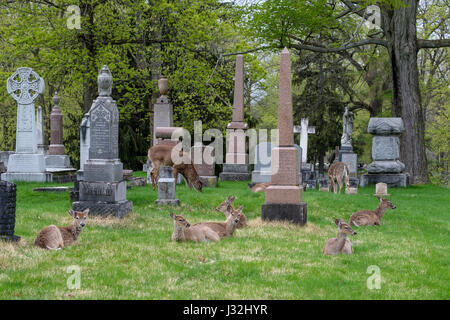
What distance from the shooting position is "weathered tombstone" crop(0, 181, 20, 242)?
831cm

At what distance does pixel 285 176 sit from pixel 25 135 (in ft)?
37.2

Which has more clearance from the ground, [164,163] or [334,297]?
[164,163]

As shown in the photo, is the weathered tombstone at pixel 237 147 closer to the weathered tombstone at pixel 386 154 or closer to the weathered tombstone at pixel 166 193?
the weathered tombstone at pixel 386 154

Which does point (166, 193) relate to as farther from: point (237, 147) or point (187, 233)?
point (237, 147)

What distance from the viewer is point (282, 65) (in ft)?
39.5

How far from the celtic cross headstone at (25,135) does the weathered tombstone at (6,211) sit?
10.8 meters

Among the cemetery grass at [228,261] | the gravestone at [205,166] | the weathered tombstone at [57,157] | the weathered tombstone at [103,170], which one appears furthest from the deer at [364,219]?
the weathered tombstone at [57,157]

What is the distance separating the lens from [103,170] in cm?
1207

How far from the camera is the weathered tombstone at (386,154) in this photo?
1998 cm

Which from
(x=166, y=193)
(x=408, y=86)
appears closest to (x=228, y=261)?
(x=166, y=193)

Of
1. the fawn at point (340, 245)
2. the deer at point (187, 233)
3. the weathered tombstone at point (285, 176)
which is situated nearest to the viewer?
the fawn at point (340, 245)
